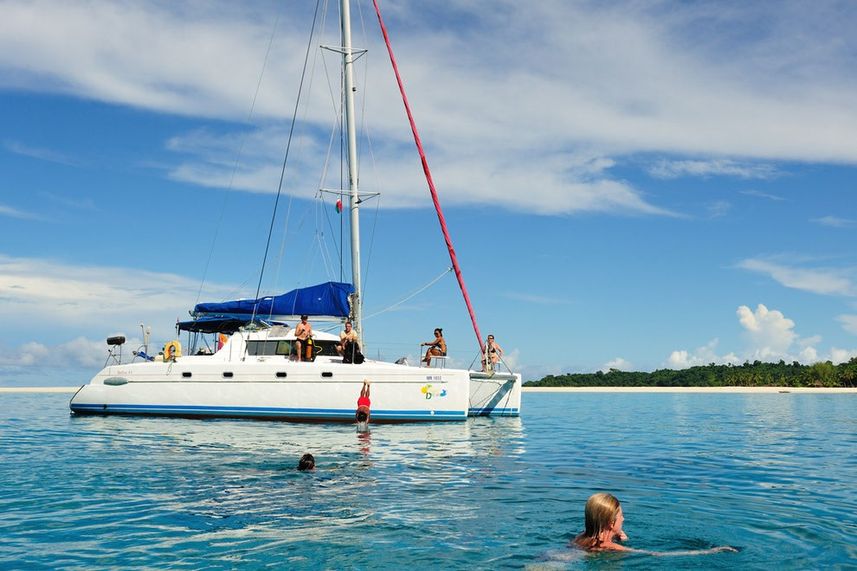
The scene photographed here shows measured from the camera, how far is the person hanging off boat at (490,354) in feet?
84.0

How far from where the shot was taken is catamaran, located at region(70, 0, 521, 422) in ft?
77.2

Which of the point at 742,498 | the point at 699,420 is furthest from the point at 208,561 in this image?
the point at 699,420

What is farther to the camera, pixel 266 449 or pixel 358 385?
pixel 358 385

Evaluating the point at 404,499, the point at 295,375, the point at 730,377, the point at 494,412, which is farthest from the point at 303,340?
the point at 730,377

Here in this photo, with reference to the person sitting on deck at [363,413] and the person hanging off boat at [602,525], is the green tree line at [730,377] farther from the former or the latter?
the person hanging off boat at [602,525]

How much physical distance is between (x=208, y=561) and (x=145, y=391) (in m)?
19.7

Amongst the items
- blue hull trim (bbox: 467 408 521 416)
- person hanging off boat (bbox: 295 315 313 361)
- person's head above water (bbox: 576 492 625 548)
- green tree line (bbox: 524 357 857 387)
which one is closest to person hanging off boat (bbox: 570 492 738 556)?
person's head above water (bbox: 576 492 625 548)

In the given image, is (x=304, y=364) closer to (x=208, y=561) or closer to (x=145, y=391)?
(x=145, y=391)

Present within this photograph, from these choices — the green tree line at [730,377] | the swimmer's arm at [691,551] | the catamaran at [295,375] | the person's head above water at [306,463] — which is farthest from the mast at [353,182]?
the green tree line at [730,377]

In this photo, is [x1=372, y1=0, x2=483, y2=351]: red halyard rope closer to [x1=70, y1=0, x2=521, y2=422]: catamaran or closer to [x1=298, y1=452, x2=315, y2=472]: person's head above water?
[x1=70, y1=0, x2=521, y2=422]: catamaran

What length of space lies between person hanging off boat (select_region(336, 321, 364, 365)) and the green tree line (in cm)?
7484

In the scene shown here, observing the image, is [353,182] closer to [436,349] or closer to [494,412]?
[436,349]

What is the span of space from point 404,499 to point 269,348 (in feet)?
50.0

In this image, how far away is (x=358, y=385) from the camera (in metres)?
23.4
